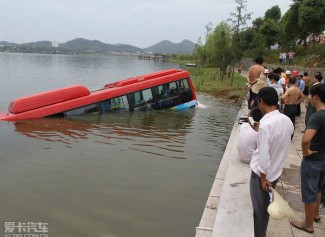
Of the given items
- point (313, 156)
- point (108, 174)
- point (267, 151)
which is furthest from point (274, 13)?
point (267, 151)

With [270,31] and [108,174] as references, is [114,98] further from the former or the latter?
[270,31]

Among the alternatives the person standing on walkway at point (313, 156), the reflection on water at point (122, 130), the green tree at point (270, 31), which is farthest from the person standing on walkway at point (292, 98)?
the green tree at point (270, 31)

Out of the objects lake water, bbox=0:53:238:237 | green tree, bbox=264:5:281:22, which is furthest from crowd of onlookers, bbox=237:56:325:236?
green tree, bbox=264:5:281:22

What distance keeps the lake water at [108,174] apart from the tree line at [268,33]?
64.5ft

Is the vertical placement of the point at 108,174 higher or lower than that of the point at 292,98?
lower

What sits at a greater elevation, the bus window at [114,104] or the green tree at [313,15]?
the green tree at [313,15]

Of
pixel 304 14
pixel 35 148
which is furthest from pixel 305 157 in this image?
pixel 304 14

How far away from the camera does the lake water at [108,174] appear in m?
6.17

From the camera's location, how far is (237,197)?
510cm

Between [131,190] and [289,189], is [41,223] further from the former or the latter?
[289,189]

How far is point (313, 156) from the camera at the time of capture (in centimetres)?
446

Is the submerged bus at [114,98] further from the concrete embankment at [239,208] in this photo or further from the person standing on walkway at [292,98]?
the concrete embankment at [239,208]

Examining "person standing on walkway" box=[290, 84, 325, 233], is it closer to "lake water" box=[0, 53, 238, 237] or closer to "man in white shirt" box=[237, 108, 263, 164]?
"man in white shirt" box=[237, 108, 263, 164]

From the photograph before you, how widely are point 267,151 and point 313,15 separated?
29.0m
